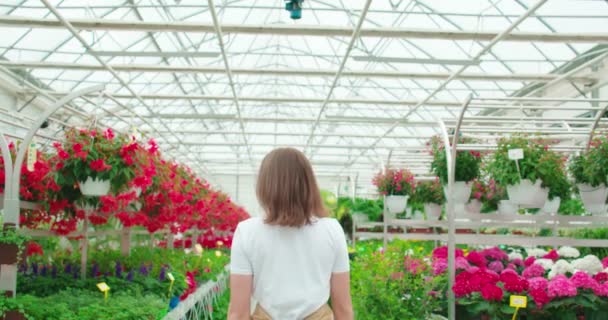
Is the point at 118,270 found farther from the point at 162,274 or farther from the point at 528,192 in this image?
the point at 528,192

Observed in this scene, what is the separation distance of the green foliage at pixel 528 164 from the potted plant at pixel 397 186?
2.25 metres

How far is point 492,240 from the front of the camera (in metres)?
5.02

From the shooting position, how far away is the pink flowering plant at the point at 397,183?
257 inches

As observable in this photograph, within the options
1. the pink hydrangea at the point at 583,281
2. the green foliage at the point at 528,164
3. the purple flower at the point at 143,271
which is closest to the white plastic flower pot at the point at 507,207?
the green foliage at the point at 528,164

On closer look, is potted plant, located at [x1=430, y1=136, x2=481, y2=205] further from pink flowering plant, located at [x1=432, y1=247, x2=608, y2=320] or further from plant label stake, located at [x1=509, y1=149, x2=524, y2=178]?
pink flowering plant, located at [x1=432, y1=247, x2=608, y2=320]

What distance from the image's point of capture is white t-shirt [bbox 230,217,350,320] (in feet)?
5.99

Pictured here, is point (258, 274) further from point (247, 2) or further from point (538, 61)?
point (538, 61)

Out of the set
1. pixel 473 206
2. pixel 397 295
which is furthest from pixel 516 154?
pixel 473 206

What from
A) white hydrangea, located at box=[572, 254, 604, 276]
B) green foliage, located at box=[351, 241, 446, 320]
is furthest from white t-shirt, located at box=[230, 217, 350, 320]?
white hydrangea, located at box=[572, 254, 604, 276]

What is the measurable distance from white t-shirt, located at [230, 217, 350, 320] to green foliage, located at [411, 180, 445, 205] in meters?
4.82

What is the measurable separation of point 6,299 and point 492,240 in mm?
3699

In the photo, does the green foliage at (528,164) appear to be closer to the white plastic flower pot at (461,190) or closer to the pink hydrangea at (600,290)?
the white plastic flower pot at (461,190)

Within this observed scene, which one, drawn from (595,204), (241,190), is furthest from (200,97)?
(241,190)

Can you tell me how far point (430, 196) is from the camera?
259 inches
